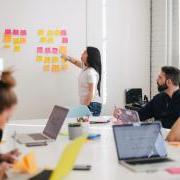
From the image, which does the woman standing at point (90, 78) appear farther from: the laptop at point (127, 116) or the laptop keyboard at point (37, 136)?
the laptop keyboard at point (37, 136)

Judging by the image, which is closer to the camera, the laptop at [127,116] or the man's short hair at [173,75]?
the laptop at [127,116]

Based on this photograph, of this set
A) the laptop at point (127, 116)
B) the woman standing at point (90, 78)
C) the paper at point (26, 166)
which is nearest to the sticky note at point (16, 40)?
the woman standing at point (90, 78)

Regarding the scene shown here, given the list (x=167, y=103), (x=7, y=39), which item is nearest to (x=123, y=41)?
(x=7, y=39)

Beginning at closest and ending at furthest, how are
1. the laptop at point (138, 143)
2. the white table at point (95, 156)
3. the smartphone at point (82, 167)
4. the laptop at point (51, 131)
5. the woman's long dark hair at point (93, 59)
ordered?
1. the white table at point (95, 156)
2. the smartphone at point (82, 167)
3. the laptop at point (138, 143)
4. the laptop at point (51, 131)
5. the woman's long dark hair at point (93, 59)

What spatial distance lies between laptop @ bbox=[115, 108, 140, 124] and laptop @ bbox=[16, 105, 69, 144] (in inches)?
22.1

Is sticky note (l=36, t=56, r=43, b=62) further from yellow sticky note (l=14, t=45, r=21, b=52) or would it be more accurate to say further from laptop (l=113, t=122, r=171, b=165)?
laptop (l=113, t=122, r=171, b=165)

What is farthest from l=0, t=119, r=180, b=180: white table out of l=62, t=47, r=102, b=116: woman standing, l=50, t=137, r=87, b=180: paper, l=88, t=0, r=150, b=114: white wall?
l=88, t=0, r=150, b=114: white wall

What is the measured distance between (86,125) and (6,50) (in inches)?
87.7

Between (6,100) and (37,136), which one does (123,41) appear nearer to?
(37,136)

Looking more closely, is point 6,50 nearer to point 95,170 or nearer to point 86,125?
point 86,125

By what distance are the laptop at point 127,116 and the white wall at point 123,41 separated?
2047 mm

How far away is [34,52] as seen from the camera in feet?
15.7

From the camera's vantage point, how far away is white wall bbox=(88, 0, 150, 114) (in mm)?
5129

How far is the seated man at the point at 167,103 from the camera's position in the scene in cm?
375
